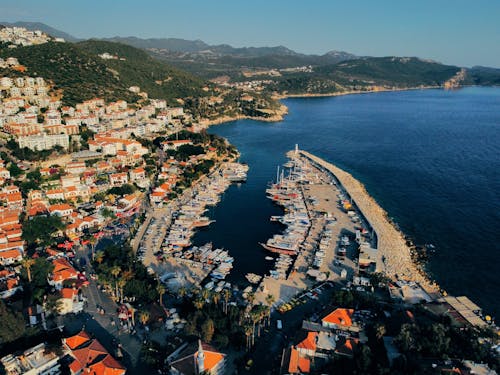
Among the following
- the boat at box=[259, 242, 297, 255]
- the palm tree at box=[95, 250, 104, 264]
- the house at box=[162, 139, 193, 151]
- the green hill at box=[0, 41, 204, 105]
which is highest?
the green hill at box=[0, 41, 204, 105]

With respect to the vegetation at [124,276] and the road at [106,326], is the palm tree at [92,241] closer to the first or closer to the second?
the vegetation at [124,276]

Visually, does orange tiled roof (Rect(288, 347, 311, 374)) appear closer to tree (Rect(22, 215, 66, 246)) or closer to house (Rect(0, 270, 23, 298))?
house (Rect(0, 270, 23, 298))

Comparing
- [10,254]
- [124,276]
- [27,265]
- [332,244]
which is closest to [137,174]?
[10,254]

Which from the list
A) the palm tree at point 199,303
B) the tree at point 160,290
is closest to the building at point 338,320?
the palm tree at point 199,303

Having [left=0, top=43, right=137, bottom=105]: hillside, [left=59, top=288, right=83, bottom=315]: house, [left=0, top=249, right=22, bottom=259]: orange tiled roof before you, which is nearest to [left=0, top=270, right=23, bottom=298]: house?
[left=0, top=249, right=22, bottom=259]: orange tiled roof

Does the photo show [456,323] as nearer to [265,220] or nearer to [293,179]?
[265,220]

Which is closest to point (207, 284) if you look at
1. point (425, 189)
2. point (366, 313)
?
point (366, 313)
